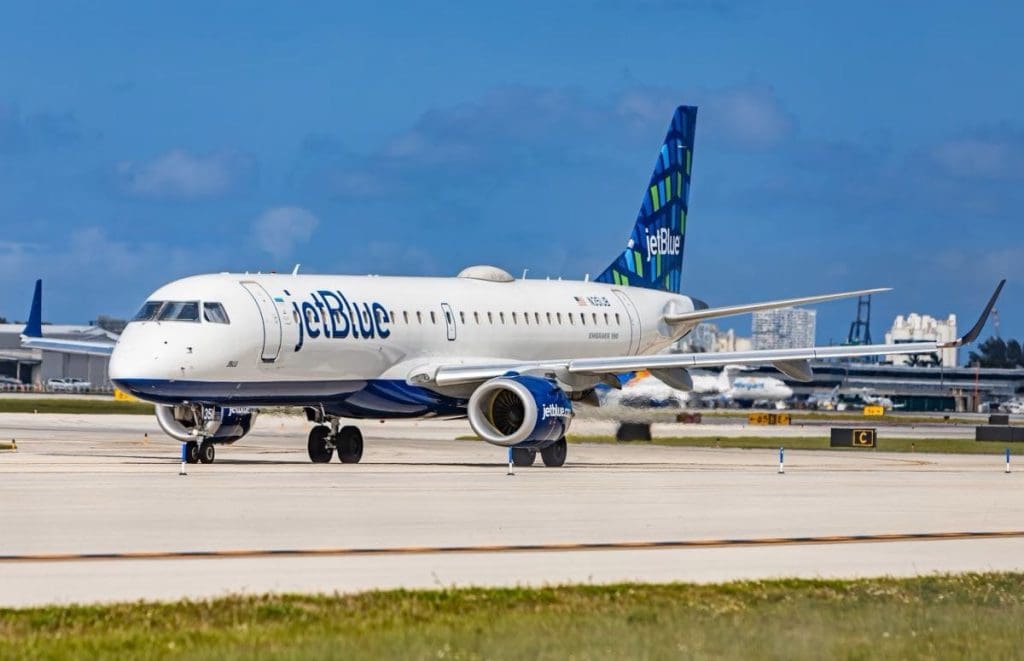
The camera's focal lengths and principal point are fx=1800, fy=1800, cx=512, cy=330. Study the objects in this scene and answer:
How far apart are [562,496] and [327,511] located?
19.6ft

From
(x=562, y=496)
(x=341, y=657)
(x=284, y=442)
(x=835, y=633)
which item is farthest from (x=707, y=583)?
(x=284, y=442)

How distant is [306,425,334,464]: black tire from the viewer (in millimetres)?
45406

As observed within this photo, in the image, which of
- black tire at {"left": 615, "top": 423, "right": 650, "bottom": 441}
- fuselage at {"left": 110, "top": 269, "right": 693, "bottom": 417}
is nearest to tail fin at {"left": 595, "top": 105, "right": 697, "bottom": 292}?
fuselage at {"left": 110, "top": 269, "right": 693, "bottom": 417}

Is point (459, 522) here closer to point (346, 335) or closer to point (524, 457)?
point (346, 335)

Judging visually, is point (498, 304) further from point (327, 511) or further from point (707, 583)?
point (707, 583)

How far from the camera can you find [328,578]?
Answer: 18578 millimetres

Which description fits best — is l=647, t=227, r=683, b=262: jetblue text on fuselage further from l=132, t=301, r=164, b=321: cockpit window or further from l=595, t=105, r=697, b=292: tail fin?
l=132, t=301, r=164, b=321: cockpit window

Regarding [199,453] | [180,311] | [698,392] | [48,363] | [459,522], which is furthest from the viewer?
[48,363]

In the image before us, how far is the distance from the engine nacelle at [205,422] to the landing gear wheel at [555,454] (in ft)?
23.6

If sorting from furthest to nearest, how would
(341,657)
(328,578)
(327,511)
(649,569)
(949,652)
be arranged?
(327,511) → (649,569) → (328,578) → (949,652) → (341,657)

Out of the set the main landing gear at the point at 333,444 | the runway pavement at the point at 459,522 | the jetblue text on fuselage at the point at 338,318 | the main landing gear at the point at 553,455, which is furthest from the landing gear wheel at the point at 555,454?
the jetblue text on fuselage at the point at 338,318

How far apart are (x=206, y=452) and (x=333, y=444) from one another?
181 inches

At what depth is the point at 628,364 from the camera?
45.0 meters

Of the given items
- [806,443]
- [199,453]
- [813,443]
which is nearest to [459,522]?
[199,453]
